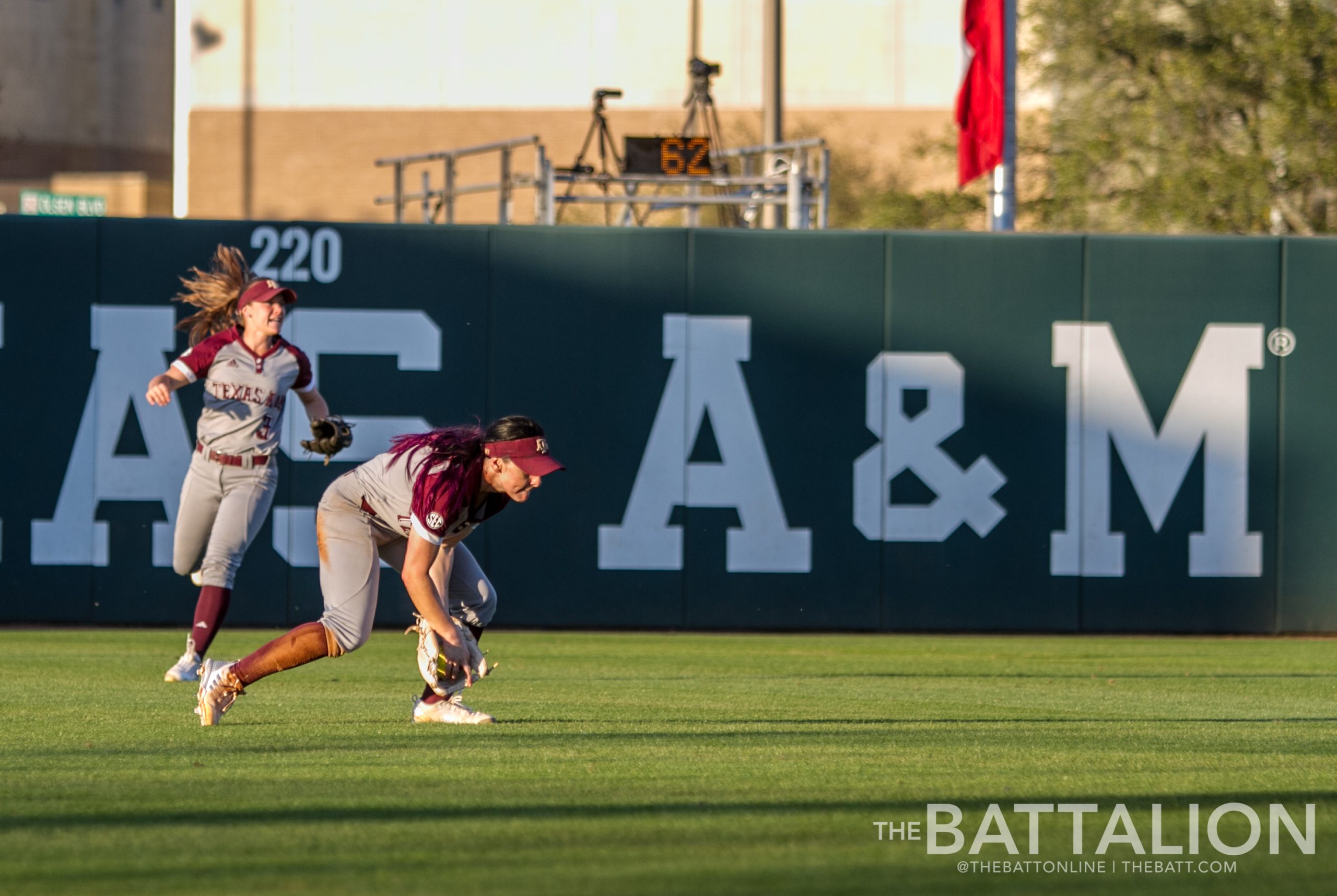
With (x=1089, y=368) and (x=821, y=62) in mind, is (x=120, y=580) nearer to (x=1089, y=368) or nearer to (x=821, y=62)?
(x=1089, y=368)

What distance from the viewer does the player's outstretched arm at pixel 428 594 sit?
6.30 meters

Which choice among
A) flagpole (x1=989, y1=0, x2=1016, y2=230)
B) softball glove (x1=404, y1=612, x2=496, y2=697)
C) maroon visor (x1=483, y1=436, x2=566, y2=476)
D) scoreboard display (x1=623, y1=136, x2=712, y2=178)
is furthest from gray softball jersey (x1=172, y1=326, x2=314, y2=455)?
→ scoreboard display (x1=623, y1=136, x2=712, y2=178)

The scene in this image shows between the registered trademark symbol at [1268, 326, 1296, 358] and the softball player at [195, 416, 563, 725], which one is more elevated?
the registered trademark symbol at [1268, 326, 1296, 358]

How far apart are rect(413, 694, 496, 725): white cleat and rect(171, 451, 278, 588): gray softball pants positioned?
2.25 m

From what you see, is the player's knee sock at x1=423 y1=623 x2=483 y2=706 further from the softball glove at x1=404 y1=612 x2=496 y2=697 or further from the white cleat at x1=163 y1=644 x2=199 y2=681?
the white cleat at x1=163 y1=644 x2=199 y2=681

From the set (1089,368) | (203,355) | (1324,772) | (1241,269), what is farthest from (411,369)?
(1324,772)

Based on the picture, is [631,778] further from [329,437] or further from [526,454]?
[329,437]

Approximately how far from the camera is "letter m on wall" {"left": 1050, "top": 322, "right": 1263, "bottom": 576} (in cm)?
1325

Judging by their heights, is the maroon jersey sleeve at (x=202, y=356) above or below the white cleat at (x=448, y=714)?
above

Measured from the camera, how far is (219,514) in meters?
9.17

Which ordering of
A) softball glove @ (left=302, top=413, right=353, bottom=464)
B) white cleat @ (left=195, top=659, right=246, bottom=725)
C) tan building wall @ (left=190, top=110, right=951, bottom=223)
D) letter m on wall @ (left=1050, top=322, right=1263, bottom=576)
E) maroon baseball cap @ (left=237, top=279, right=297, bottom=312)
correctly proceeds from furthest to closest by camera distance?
1. tan building wall @ (left=190, top=110, right=951, bottom=223)
2. letter m on wall @ (left=1050, top=322, right=1263, bottom=576)
3. maroon baseball cap @ (left=237, top=279, right=297, bottom=312)
4. softball glove @ (left=302, top=413, right=353, bottom=464)
5. white cleat @ (left=195, top=659, right=246, bottom=725)

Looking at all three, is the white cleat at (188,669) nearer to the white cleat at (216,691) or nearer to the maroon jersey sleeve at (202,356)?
the maroon jersey sleeve at (202,356)

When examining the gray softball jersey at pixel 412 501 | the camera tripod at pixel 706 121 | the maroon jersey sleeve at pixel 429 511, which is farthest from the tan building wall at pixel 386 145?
the maroon jersey sleeve at pixel 429 511

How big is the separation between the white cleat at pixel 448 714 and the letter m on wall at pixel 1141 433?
23.3 feet
